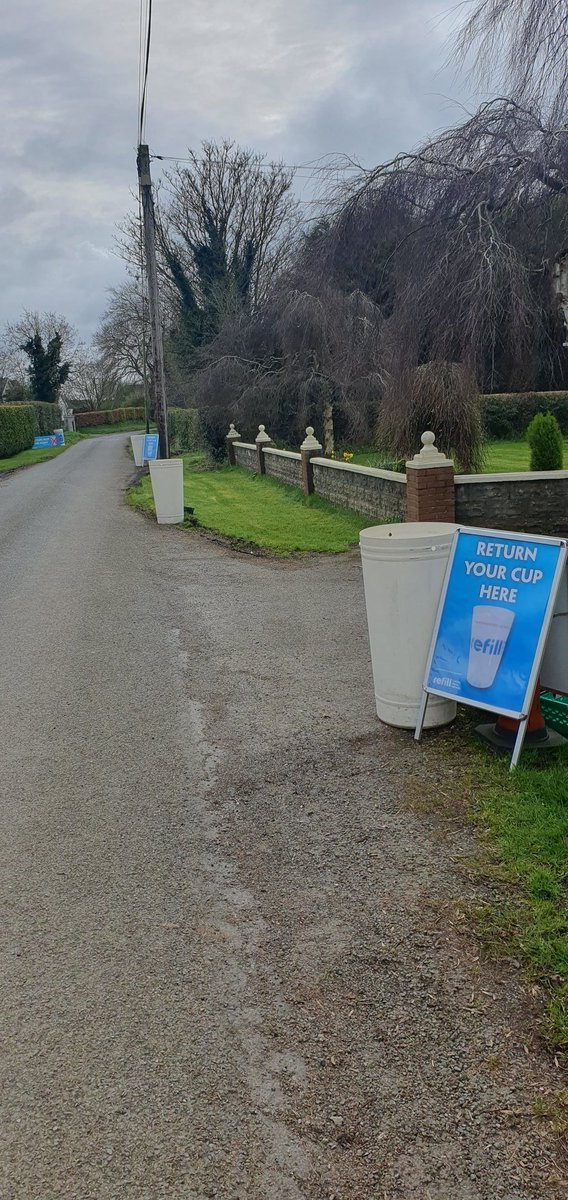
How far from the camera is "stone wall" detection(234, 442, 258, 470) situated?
77.6 feet

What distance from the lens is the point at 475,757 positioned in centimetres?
446

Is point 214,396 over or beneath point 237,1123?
over

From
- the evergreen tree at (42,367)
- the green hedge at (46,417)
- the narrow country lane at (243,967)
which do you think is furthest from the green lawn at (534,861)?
the evergreen tree at (42,367)

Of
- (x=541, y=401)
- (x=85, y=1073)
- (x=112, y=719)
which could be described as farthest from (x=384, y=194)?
(x=541, y=401)

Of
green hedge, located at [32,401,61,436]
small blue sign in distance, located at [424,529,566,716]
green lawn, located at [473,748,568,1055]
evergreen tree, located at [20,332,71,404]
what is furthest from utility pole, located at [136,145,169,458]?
evergreen tree, located at [20,332,71,404]

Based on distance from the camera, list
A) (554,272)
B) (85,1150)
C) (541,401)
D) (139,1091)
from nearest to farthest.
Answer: (85,1150), (139,1091), (554,272), (541,401)

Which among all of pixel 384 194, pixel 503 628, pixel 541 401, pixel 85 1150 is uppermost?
pixel 384 194

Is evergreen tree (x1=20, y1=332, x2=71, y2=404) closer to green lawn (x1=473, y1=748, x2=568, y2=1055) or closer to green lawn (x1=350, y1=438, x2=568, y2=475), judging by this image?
green lawn (x1=350, y1=438, x2=568, y2=475)

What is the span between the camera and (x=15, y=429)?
40344 mm

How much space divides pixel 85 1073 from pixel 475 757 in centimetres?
261

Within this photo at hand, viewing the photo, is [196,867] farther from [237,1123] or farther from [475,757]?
[475,757]

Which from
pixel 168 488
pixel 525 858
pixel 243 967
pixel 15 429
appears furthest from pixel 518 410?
pixel 243 967

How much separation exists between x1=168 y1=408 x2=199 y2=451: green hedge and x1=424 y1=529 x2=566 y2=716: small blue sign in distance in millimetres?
26885

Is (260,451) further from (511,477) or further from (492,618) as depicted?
(492,618)
